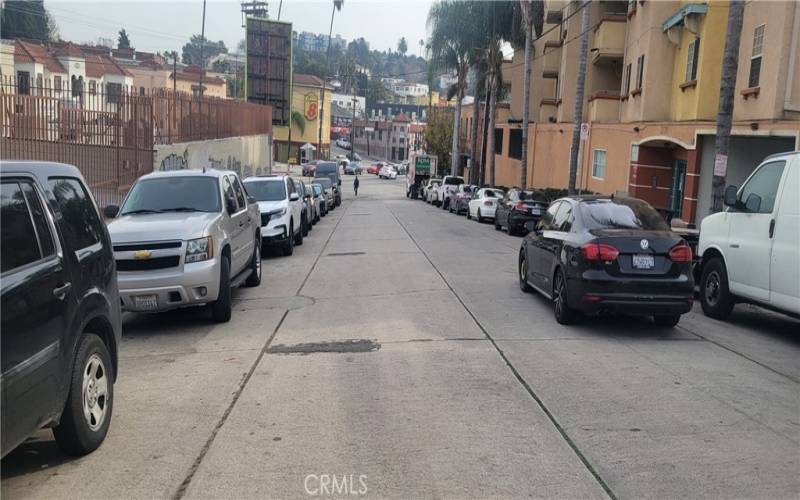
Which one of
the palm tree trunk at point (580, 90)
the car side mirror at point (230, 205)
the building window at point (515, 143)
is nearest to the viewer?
the car side mirror at point (230, 205)

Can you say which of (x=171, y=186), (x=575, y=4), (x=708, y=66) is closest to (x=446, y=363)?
(x=171, y=186)

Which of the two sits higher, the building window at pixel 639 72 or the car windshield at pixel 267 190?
the building window at pixel 639 72

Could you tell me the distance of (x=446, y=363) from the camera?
7.50 metres

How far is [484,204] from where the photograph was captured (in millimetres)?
31234

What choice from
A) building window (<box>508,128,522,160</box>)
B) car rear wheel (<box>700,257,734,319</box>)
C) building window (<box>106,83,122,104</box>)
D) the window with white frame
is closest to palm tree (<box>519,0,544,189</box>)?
the window with white frame

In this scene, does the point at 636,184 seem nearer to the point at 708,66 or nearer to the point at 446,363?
the point at 708,66

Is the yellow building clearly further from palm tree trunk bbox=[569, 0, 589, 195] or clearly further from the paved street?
the paved street

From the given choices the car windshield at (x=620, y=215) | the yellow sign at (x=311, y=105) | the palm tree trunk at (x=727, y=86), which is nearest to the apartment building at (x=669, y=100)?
the palm tree trunk at (x=727, y=86)

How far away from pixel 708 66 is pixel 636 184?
4757 mm

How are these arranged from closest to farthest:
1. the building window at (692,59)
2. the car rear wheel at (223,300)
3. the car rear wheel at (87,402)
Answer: the car rear wheel at (87,402) → the car rear wheel at (223,300) → the building window at (692,59)

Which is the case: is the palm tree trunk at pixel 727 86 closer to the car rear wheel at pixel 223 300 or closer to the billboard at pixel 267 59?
the car rear wheel at pixel 223 300

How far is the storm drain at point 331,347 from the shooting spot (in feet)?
26.7

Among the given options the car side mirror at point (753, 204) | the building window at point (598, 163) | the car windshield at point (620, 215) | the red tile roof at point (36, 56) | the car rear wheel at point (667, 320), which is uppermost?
the red tile roof at point (36, 56)

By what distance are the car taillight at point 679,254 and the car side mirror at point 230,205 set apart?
6.23 m
